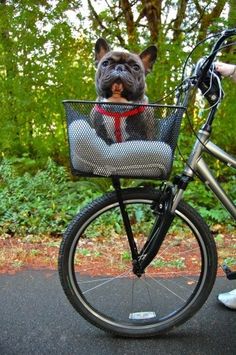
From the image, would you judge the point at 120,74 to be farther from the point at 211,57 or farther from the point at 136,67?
the point at 211,57

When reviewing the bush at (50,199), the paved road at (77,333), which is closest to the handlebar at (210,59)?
the paved road at (77,333)

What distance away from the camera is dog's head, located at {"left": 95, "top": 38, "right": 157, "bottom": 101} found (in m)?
2.34

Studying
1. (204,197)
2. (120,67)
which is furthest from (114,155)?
(204,197)

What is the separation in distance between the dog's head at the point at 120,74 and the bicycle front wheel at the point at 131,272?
20.9 inches

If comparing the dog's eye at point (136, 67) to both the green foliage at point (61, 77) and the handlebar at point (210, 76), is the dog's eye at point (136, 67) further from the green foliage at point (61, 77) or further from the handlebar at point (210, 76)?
the green foliage at point (61, 77)

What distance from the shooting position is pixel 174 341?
2.57 meters

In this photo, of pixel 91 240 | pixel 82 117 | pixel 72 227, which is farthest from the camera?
pixel 91 240

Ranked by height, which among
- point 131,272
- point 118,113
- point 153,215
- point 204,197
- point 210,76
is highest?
point 210,76

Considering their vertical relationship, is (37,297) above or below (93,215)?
below

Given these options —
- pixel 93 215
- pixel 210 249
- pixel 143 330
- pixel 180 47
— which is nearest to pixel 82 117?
pixel 93 215

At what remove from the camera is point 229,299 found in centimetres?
295

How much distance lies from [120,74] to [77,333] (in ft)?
4.88

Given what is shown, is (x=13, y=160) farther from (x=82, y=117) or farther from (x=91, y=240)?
(x=82, y=117)

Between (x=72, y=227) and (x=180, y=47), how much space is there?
3.69m
